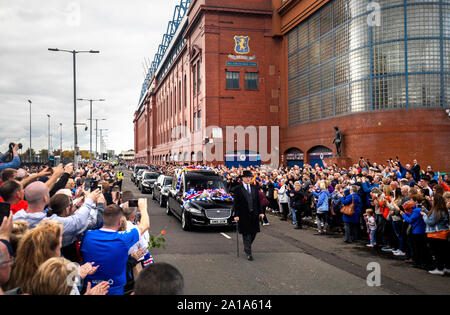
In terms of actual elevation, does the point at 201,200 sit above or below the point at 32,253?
below

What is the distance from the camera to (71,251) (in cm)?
405

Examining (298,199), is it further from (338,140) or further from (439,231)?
(338,140)

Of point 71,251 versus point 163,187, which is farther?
point 163,187

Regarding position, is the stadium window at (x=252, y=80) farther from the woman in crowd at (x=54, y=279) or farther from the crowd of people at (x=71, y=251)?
the woman in crowd at (x=54, y=279)

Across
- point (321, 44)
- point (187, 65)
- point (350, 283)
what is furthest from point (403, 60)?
point (187, 65)

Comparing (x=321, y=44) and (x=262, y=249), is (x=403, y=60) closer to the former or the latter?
(x=321, y=44)

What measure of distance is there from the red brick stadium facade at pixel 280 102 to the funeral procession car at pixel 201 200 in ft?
47.6

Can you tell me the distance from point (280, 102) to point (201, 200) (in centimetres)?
2789

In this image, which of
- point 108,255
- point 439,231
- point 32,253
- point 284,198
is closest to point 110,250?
point 108,255

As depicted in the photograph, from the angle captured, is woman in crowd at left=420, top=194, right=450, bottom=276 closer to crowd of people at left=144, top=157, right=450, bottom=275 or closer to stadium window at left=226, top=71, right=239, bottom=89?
crowd of people at left=144, top=157, right=450, bottom=275

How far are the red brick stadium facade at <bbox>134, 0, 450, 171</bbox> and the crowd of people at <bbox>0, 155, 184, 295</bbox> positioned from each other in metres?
21.9

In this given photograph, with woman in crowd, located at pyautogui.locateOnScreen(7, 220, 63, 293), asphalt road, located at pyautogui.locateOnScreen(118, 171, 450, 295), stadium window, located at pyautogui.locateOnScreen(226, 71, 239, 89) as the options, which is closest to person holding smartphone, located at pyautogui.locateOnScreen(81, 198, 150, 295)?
woman in crowd, located at pyautogui.locateOnScreen(7, 220, 63, 293)

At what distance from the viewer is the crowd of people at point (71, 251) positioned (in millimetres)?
2404

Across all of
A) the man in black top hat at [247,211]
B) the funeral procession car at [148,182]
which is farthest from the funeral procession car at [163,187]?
the man in black top hat at [247,211]
